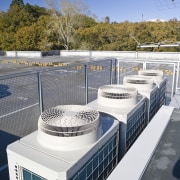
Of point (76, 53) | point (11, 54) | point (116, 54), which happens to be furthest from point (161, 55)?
point (11, 54)

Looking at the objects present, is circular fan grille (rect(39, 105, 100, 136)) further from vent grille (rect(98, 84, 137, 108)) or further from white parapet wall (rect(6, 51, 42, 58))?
white parapet wall (rect(6, 51, 42, 58))

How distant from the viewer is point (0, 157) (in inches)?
189

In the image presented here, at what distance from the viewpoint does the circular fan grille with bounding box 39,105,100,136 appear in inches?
102

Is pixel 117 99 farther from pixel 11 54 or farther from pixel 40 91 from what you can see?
pixel 11 54

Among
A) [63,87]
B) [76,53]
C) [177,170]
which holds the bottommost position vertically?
[177,170]

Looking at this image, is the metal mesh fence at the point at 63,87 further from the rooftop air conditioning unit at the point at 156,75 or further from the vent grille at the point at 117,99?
the rooftop air conditioning unit at the point at 156,75

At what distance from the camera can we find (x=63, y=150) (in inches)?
97.7

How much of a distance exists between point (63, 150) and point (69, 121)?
444 mm

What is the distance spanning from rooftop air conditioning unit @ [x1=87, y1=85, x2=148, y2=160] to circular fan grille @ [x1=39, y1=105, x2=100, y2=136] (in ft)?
2.19

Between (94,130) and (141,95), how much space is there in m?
2.61

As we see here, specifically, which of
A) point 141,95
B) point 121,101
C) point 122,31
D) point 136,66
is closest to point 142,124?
point 141,95

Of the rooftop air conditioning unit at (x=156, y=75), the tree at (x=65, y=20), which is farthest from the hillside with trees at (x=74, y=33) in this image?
the rooftop air conditioning unit at (x=156, y=75)

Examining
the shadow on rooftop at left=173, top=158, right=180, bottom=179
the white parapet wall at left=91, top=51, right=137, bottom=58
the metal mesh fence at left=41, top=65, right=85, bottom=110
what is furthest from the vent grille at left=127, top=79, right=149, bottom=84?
the white parapet wall at left=91, top=51, right=137, bottom=58

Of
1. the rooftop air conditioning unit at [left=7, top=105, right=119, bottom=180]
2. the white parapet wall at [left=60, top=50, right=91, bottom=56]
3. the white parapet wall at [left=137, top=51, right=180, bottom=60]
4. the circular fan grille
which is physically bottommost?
the rooftop air conditioning unit at [left=7, top=105, right=119, bottom=180]
